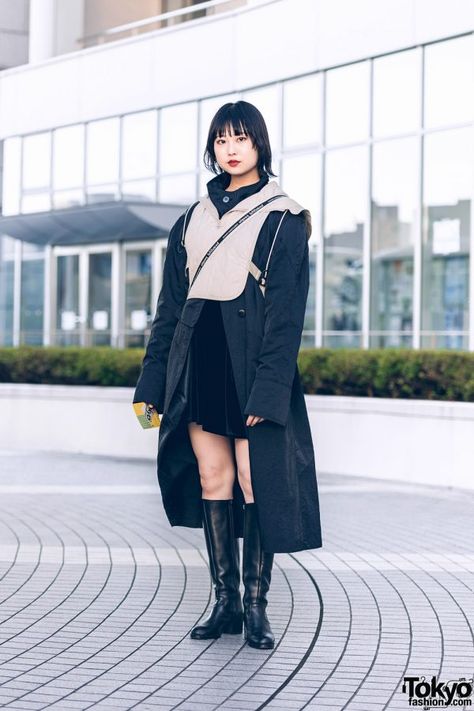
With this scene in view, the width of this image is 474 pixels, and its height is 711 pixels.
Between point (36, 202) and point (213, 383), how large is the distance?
67.5 feet

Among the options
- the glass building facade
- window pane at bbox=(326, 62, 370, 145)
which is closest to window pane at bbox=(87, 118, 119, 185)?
the glass building facade

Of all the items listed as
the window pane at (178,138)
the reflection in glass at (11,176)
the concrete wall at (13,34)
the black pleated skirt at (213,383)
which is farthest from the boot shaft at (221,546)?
the concrete wall at (13,34)

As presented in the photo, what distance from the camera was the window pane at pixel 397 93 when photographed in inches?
669

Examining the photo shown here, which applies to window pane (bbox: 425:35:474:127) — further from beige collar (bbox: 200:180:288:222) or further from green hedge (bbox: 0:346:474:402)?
beige collar (bbox: 200:180:288:222)

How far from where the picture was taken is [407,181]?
1722cm

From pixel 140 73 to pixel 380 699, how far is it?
19.1 metres

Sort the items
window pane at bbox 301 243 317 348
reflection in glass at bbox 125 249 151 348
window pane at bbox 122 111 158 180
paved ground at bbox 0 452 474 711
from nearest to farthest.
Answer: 1. paved ground at bbox 0 452 474 711
2. window pane at bbox 301 243 317 348
3. window pane at bbox 122 111 158 180
4. reflection in glass at bbox 125 249 151 348

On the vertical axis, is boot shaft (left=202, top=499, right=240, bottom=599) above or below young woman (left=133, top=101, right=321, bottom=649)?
below

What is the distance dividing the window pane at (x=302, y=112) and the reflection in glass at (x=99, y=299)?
5.80 meters

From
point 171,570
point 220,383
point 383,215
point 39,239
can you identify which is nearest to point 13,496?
point 171,570

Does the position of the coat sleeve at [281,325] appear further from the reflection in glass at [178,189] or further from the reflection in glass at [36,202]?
the reflection in glass at [36,202]

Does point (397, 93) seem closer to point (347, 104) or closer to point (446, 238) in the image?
point (347, 104)

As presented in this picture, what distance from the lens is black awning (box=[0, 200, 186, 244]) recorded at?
21.2 meters

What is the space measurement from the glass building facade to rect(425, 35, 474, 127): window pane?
2 centimetres
